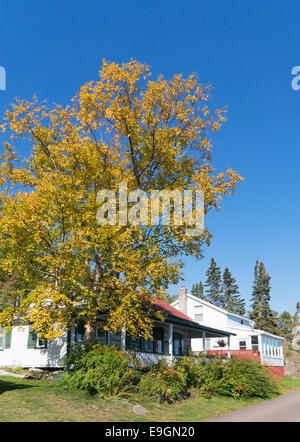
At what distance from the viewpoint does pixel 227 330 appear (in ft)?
136

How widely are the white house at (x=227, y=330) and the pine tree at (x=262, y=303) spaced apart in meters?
22.6

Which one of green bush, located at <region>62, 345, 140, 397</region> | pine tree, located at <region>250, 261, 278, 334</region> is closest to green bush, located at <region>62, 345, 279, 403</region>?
green bush, located at <region>62, 345, 140, 397</region>

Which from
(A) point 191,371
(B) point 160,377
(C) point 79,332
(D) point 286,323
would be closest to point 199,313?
(A) point 191,371

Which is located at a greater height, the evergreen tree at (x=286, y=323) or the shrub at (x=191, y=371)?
the evergreen tree at (x=286, y=323)

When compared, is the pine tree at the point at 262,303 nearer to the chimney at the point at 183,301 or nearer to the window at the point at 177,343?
the chimney at the point at 183,301

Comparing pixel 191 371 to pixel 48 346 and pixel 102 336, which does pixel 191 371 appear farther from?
pixel 48 346

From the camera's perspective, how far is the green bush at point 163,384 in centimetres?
1605

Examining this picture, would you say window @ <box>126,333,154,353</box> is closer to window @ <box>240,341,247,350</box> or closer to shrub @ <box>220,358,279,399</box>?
shrub @ <box>220,358,279,399</box>

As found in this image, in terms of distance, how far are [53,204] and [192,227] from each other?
6.62 metres

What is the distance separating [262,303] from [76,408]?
6161 centimetres

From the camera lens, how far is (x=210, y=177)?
64.7 ft

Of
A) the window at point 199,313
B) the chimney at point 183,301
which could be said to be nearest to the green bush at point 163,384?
the chimney at point 183,301

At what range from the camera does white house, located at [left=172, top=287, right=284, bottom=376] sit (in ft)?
132
